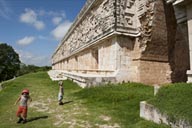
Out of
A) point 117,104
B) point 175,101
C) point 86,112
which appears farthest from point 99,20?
point 175,101

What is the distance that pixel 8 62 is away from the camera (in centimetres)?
4478

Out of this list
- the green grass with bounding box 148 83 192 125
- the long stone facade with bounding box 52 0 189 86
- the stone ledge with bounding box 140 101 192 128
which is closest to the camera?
the stone ledge with bounding box 140 101 192 128

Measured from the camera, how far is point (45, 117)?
602cm

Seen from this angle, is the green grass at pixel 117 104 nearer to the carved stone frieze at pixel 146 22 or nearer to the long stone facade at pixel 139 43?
the long stone facade at pixel 139 43

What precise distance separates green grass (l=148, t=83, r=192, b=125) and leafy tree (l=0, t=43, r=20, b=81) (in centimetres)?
4313

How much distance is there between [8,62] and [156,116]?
1761 inches

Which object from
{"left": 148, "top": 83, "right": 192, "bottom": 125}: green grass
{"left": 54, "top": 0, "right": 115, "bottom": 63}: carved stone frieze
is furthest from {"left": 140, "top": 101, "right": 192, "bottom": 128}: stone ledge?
{"left": 54, "top": 0, "right": 115, "bottom": 63}: carved stone frieze

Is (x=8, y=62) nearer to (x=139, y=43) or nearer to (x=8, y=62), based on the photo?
(x=8, y=62)

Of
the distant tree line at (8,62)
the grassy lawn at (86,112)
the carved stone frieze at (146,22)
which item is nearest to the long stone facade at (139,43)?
the carved stone frieze at (146,22)

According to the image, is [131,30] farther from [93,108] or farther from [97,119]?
[97,119]

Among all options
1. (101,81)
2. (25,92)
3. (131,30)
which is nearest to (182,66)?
(131,30)

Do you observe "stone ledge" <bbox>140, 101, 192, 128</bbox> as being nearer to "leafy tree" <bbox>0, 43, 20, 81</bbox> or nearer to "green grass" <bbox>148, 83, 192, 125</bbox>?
"green grass" <bbox>148, 83, 192, 125</bbox>

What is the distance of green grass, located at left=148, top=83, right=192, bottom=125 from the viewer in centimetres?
419

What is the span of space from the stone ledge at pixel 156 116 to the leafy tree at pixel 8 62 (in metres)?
42.7
